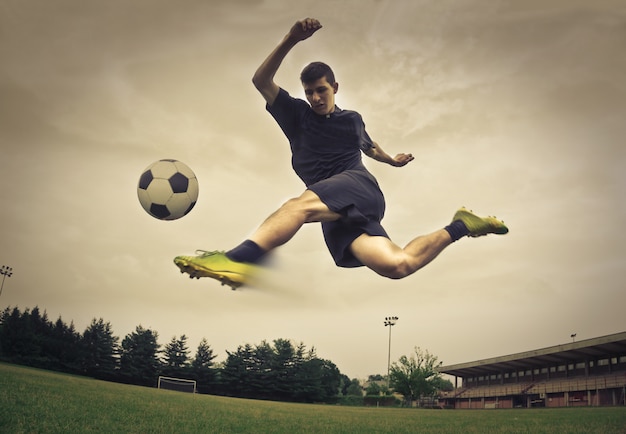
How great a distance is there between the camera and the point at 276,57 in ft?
13.5

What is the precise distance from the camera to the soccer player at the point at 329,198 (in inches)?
155

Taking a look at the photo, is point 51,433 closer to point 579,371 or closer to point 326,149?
point 326,149

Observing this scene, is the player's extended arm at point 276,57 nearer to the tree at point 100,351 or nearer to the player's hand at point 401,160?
the player's hand at point 401,160

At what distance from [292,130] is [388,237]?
1367 mm

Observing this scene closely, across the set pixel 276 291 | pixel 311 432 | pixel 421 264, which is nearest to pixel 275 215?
pixel 276 291

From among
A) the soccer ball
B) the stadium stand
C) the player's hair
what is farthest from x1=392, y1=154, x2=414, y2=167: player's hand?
the stadium stand

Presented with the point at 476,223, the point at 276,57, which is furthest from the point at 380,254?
the point at 276,57

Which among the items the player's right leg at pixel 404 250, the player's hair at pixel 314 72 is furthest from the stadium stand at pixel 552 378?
the player's hair at pixel 314 72

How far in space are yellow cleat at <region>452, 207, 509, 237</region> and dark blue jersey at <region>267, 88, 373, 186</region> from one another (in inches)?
44.2

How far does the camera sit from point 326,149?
489cm

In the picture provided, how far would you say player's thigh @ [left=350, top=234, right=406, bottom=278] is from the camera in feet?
14.5

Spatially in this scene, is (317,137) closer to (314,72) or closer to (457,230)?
(314,72)

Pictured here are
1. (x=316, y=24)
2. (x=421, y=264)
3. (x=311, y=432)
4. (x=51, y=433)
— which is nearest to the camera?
(x=316, y=24)

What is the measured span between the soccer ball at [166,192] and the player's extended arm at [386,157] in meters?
2.14
